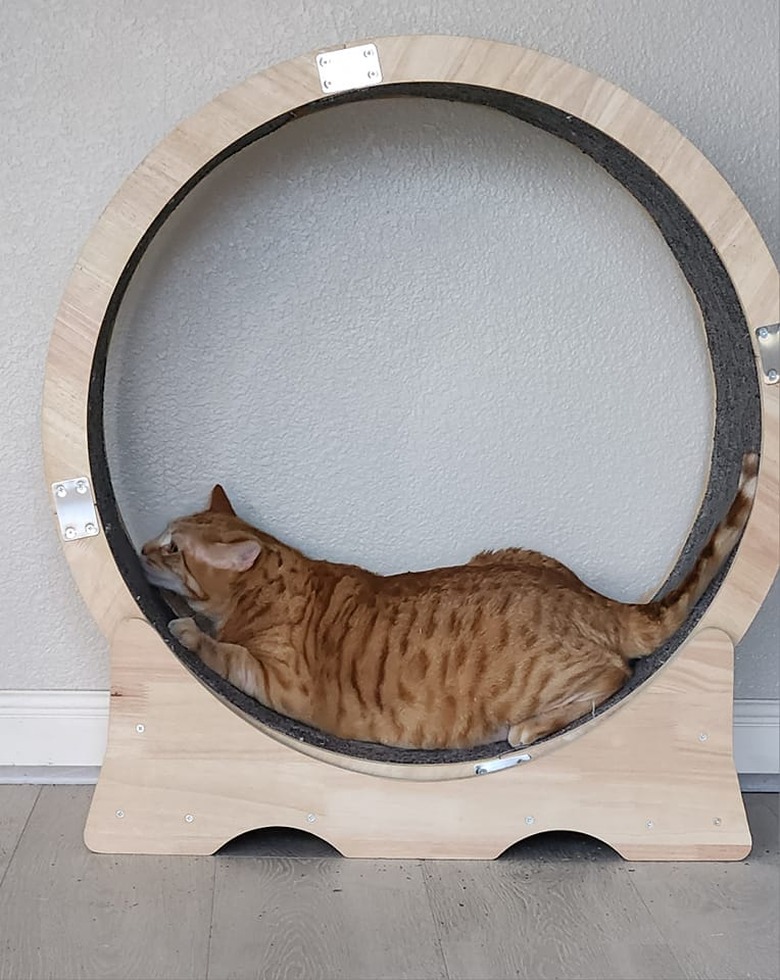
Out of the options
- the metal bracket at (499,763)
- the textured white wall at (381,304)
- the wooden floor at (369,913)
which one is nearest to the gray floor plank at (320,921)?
the wooden floor at (369,913)

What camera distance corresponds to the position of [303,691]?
4.89 ft

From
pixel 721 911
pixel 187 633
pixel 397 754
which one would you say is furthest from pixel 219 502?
pixel 721 911

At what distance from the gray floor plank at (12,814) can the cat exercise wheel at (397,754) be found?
11cm

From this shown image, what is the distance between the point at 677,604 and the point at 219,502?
2.00 ft

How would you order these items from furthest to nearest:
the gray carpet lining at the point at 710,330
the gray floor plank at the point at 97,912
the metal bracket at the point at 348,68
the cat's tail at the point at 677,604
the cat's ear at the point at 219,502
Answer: the cat's ear at the point at 219,502, the cat's tail at the point at 677,604, the gray carpet lining at the point at 710,330, the metal bracket at the point at 348,68, the gray floor plank at the point at 97,912

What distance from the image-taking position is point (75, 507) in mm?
1313

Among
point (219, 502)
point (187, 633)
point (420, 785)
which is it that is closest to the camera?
point (420, 785)

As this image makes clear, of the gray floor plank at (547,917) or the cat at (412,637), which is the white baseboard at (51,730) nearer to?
the cat at (412,637)

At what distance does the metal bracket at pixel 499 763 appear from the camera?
1381mm

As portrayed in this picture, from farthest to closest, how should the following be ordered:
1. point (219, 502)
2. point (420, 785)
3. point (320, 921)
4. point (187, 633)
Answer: point (219, 502) → point (187, 633) → point (420, 785) → point (320, 921)

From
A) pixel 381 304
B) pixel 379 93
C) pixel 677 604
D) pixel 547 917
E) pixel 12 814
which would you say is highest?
pixel 379 93

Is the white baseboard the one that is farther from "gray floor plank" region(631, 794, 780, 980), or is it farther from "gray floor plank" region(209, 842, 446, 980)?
"gray floor plank" region(631, 794, 780, 980)

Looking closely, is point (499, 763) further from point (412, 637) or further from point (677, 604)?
point (677, 604)

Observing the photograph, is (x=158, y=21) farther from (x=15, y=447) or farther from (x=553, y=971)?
(x=553, y=971)
